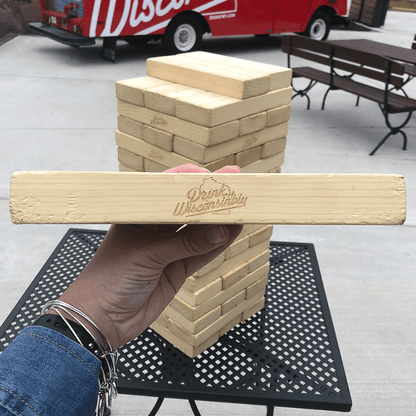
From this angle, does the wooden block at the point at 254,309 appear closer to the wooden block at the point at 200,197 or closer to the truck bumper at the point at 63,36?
the wooden block at the point at 200,197

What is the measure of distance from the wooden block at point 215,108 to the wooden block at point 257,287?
781mm

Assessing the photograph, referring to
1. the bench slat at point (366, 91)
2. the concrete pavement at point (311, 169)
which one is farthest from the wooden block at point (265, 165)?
the bench slat at point (366, 91)

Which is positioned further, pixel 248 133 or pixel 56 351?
pixel 248 133

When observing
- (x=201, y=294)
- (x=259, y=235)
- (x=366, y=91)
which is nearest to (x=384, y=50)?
(x=366, y=91)

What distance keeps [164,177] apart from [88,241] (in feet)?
4.57

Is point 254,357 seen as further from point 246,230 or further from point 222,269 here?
point 246,230

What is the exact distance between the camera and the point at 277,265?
2164 mm

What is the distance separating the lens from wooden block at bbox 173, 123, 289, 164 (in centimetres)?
145

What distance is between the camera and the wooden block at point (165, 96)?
1488 millimetres

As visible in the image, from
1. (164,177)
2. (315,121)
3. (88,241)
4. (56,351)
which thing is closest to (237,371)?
(56,351)

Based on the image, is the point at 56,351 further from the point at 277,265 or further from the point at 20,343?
the point at 277,265

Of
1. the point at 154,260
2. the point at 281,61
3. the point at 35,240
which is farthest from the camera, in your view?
the point at 281,61

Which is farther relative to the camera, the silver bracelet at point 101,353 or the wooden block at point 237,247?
the wooden block at point 237,247

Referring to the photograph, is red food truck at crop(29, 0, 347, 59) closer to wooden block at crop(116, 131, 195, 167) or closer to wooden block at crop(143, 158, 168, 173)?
wooden block at crop(116, 131, 195, 167)
